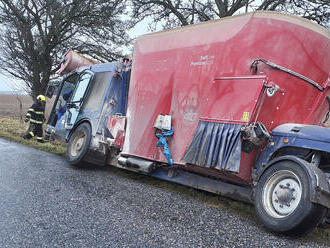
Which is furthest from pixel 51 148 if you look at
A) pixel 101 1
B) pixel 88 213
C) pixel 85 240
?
pixel 101 1

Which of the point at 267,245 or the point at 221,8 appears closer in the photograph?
the point at 267,245

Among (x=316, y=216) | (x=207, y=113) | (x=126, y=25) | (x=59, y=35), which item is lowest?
(x=316, y=216)

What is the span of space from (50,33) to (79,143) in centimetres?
959

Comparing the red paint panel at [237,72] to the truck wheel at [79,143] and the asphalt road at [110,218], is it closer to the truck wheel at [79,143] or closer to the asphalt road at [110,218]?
the asphalt road at [110,218]

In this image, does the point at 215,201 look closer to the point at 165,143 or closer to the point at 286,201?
the point at 165,143

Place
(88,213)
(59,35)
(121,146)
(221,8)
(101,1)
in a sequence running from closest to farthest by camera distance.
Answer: (88,213), (121,146), (221,8), (101,1), (59,35)

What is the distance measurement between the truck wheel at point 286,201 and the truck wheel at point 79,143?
3748 mm

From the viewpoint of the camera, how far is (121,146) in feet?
18.9

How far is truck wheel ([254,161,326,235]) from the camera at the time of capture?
3008 mm

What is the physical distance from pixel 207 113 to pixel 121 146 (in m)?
2.07

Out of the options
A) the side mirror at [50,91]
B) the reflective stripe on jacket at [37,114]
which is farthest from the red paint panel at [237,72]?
the reflective stripe on jacket at [37,114]

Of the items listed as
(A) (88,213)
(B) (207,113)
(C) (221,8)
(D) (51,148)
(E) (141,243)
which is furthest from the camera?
(C) (221,8)

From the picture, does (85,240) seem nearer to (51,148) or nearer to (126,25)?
(51,148)

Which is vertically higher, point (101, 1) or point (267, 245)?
point (101, 1)
